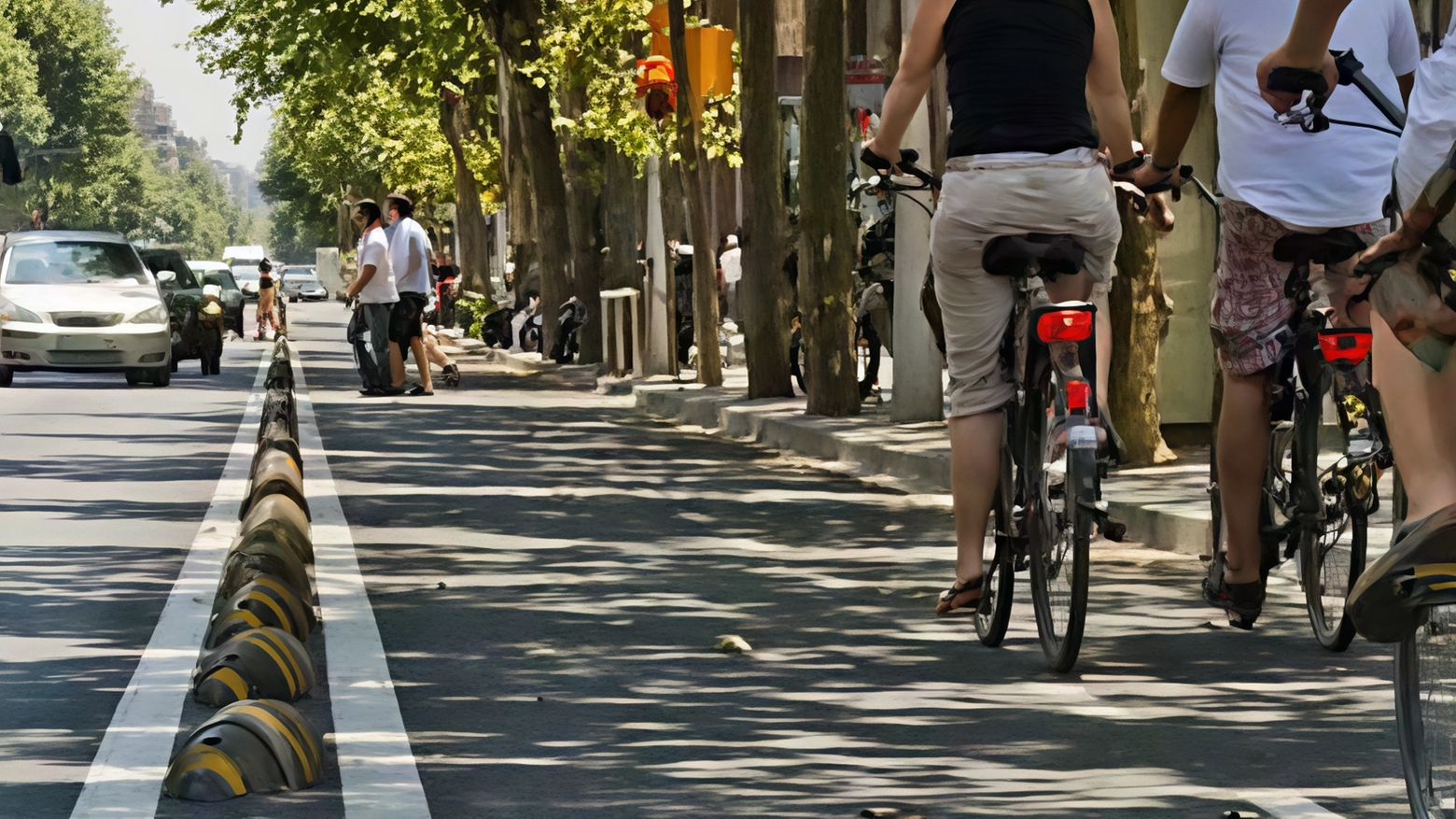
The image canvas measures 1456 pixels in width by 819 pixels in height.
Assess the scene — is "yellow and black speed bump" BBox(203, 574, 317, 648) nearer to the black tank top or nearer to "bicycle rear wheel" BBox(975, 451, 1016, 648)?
"bicycle rear wheel" BBox(975, 451, 1016, 648)

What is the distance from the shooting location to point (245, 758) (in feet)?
17.4

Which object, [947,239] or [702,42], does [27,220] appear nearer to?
[702,42]

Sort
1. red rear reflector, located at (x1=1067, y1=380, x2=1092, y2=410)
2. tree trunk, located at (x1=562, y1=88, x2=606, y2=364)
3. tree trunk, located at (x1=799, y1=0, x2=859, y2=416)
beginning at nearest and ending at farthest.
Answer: red rear reflector, located at (x1=1067, y1=380, x2=1092, y2=410)
tree trunk, located at (x1=799, y1=0, x2=859, y2=416)
tree trunk, located at (x1=562, y1=88, x2=606, y2=364)

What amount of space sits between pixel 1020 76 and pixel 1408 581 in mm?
3303

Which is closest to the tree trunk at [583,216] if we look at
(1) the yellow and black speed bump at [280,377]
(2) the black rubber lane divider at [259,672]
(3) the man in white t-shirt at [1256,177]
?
(1) the yellow and black speed bump at [280,377]

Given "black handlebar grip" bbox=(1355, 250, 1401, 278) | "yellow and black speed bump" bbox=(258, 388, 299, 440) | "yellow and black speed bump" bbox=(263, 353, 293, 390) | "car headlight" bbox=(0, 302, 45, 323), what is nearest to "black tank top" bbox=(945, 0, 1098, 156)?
"black handlebar grip" bbox=(1355, 250, 1401, 278)

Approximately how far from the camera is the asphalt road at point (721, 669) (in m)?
5.25

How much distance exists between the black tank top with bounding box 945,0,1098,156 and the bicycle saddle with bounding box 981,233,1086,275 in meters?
0.28

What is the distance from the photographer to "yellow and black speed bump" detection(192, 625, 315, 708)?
20.4ft

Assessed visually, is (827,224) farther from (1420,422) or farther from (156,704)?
(1420,422)

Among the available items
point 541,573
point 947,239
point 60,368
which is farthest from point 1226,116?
point 60,368

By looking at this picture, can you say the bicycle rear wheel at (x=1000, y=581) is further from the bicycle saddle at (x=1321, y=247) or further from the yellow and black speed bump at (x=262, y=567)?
the yellow and black speed bump at (x=262, y=567)

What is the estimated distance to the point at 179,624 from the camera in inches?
306

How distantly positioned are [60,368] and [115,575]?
16.4 meters
